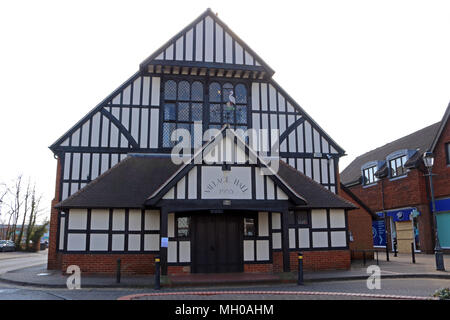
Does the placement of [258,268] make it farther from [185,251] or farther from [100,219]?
[100,219]

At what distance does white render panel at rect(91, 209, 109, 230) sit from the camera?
1522cm

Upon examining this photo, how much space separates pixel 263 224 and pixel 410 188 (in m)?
16.5

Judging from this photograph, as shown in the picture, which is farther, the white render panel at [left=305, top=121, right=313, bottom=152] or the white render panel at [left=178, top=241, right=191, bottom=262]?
the white render panel at [left=305, top=121, right=313, bottom=152]

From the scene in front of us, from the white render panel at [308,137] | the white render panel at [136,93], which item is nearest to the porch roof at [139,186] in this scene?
the white render panel at [308,137]

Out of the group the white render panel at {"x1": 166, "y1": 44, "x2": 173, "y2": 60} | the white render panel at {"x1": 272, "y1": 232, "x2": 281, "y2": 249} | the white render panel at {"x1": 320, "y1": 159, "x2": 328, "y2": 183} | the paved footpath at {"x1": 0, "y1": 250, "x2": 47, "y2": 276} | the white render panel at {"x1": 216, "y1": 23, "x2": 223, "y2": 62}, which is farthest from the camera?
the paved footpath at {"x1": 0, "y1": 250, "x2": 47, "y2": 276}

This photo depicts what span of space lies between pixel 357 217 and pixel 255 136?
806 cm

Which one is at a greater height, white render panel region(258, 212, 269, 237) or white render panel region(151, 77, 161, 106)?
white render panel region(151, 77, 161, 106)

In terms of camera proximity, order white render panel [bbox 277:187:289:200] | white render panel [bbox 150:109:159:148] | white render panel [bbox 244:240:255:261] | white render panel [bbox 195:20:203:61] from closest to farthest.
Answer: white render panel [bbox 277:187:289:200] < white render panel [bbox 244:240:255:261] < white render panel [bbox 150:109:159:148] < white render panel [bbox 195:20:203:61]

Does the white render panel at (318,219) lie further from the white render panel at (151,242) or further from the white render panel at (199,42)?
the white render panel at (199,42)

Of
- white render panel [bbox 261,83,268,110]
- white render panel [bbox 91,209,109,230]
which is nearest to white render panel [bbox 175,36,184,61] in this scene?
white render panel [bbox 261,83,268,110]

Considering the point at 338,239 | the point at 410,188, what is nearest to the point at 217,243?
the point at 338,239

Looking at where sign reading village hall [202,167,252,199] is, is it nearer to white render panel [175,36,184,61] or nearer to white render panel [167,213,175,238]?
white render panel [167,213,175,238]

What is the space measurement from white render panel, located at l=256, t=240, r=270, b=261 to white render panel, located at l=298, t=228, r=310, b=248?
1.71 meters

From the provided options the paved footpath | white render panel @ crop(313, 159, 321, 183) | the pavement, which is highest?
white render panel @ crop(313, 159, 321, 183)
